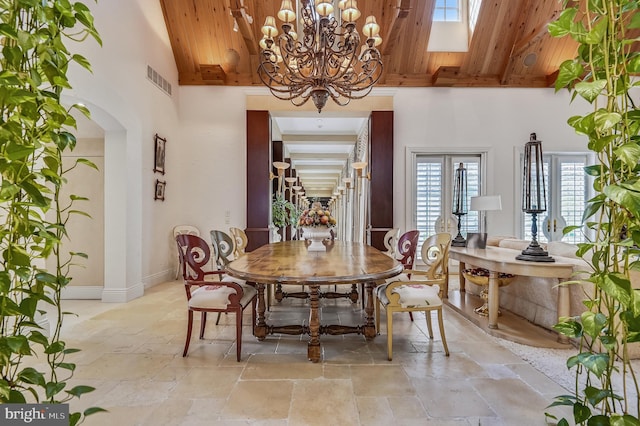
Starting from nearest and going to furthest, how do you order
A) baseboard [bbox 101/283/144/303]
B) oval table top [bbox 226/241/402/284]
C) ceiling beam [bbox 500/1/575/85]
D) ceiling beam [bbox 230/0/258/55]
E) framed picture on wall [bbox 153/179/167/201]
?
oval table top [bbox 226/241/402/284]
baseboard [bbox 101/283/144/303]
ceiling beam [bbox 230/0/258/55]
ceiling beam [bbox 500/1/575/85]
framed picture on wall [bbox 153/179/167/201]

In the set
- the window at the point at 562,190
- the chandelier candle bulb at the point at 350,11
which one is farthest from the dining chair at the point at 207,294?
the window at the point at 562,190

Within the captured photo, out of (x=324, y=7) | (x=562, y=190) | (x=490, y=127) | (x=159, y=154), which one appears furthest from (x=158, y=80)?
(x=562, y=190)

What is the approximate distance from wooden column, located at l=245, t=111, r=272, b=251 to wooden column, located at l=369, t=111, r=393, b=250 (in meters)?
1.95

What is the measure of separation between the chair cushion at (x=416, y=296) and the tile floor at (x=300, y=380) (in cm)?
41

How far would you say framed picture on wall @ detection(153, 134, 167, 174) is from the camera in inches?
209

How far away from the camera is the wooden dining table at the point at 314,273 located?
7.27 ft

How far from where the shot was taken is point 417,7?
552 cm

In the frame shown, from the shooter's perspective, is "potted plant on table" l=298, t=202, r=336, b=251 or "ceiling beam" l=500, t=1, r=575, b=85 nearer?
"potted plant on table" l=298, t=202, r=336, b=251

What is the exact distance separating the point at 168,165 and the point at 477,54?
5.73m

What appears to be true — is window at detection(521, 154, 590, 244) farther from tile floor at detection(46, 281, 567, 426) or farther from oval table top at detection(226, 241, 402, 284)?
oval table top at detection(226, 241, 402, 284)

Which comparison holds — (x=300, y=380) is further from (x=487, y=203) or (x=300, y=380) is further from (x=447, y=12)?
(x=447, y=12)

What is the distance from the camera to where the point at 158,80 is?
5402 millimetres

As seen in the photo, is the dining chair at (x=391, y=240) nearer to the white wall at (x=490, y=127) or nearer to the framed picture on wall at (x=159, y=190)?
the white wall at (x=490, y=127)

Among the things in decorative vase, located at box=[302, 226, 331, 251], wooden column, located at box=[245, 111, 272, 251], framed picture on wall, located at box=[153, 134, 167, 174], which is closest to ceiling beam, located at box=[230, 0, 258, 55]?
wooden column, located at box=[245, 111, 272, 251]
